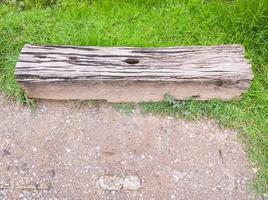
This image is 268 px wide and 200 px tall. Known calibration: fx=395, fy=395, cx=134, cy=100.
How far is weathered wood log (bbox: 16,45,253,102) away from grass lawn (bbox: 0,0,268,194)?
37 centimetres

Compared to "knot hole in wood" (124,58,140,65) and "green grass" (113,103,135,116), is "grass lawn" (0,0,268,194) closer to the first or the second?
"knot hole in wood" (124,58,140,65)

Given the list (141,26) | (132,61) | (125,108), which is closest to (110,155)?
(125,108)

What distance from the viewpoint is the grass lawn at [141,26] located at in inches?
154

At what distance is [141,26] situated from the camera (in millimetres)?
4109

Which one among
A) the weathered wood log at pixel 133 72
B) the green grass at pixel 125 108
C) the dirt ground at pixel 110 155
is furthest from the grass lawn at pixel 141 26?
the green grass at pixel 125 108

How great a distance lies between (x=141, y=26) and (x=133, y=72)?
91 centimetres

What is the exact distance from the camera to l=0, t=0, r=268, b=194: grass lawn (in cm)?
392

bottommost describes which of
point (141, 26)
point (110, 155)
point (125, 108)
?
point (110, 155)

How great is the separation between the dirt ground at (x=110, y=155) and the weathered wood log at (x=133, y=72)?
214 mm

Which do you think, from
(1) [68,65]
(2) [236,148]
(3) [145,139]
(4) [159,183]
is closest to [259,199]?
(2) [236,148]

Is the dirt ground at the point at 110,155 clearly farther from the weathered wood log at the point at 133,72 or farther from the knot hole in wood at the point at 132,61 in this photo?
the knot hole in wood at the point at 132,61

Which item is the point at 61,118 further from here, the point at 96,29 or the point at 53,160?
the point at 96,29

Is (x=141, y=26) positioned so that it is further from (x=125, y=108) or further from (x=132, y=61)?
(x=125, y=108)

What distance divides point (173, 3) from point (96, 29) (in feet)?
2.96
